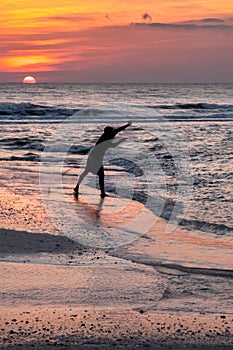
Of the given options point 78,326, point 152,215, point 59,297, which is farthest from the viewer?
point 152,215

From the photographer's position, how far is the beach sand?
5176 millimetres

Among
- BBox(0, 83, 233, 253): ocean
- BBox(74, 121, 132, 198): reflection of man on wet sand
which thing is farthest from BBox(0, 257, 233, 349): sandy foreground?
BBox(74, 121, 132, 198): reflection of man on wet sand

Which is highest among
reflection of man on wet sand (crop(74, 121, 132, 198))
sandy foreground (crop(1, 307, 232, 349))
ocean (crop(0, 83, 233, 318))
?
reflection of man on wet sand (crop(74, 121, 132, 198))

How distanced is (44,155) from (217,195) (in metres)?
10.9

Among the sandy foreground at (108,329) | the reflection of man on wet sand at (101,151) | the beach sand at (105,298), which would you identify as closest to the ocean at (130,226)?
the beach sand at (105,298)

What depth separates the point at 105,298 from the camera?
247 inches

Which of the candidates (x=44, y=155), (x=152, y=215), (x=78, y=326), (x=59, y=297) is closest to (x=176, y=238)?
(x=152, y=215)

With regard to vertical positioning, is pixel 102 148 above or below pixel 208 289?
above

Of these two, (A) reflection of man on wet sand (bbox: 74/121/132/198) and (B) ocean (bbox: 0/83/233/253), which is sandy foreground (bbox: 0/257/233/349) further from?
(A) reflection of man on wet sand (bbox: 74/121/132/198)

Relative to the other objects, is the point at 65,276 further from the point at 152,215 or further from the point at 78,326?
the point at 152,215

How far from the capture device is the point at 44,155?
23578 millimetres

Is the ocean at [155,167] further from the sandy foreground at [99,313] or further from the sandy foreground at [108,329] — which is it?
the sandy foreground at [108,329]

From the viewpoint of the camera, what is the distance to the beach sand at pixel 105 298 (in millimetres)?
5176

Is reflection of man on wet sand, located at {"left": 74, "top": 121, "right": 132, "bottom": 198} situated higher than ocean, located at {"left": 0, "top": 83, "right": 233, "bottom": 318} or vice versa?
reflection of man on wet sand, located at {"left": 74, "top": 121, "right": 132, "bottom": 198}
